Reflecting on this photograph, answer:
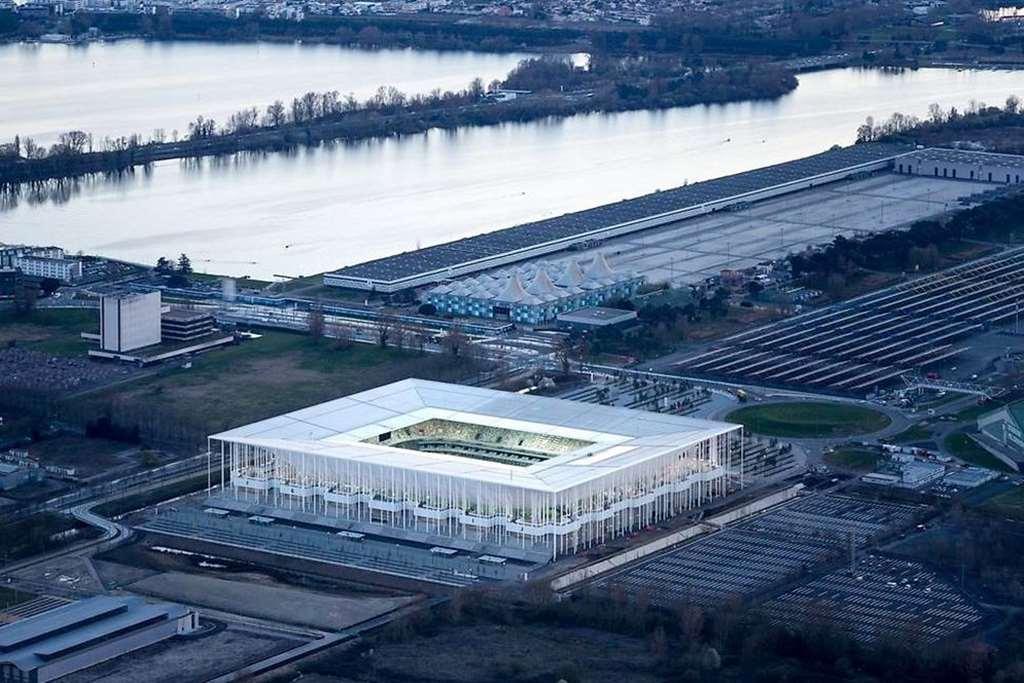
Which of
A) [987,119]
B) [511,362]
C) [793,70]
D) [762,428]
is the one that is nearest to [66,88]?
[793,70]

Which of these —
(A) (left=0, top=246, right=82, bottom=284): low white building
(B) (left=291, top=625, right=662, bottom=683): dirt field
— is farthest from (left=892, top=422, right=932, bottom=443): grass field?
(A) (left=0, top=246, right=82, bottom=284): low white building

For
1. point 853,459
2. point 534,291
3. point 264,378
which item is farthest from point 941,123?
point 853,459

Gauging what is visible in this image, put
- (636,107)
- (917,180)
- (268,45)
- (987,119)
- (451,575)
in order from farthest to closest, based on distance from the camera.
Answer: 1. (268,45)
2. (636,107)
3. (987,119)
4. (917,180)
5. (451,575)

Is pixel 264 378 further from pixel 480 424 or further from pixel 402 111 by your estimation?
pixel 402 111

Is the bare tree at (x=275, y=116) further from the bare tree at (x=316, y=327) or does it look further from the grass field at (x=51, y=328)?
the bare tree at (x=316, y=327)

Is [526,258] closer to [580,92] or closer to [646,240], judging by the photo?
[646,240]

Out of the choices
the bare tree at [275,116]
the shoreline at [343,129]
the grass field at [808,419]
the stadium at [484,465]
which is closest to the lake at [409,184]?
the shoreline at [343,129]

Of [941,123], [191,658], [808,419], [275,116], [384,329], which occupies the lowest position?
[191,658]
